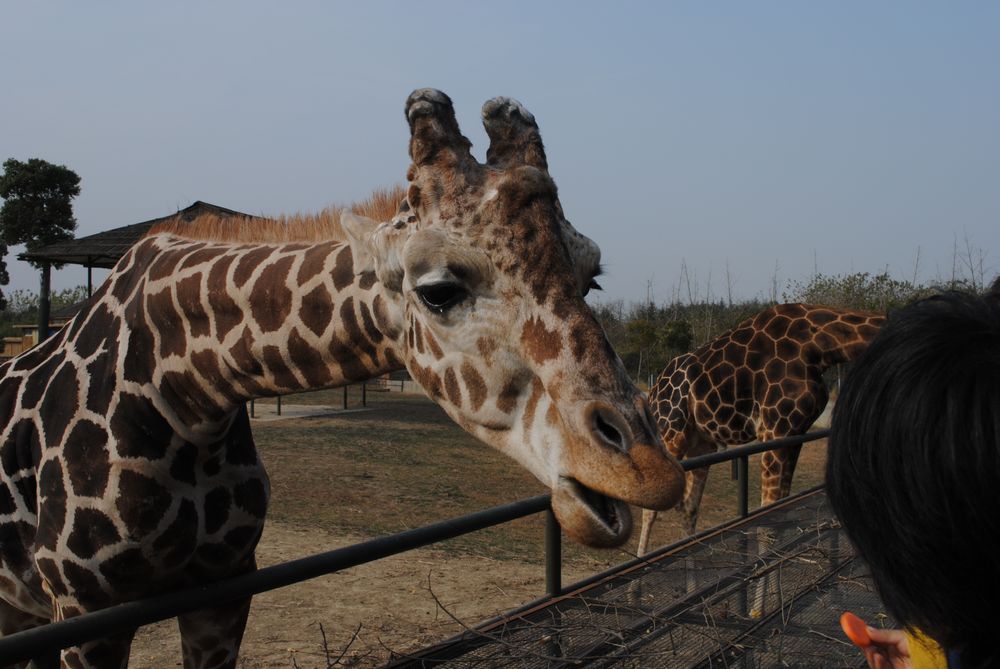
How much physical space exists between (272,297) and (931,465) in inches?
64.6

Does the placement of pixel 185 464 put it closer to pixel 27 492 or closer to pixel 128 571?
pixel 128 571

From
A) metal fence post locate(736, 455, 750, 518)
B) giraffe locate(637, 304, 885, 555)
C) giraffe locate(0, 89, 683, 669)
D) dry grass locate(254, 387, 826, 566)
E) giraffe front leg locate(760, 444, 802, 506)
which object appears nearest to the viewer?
giraffe locate(0, 89, 683, 669)

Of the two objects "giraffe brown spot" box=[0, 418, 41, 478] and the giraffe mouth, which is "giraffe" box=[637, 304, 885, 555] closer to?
the giraffe mouth

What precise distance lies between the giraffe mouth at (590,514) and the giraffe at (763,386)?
4262 mm

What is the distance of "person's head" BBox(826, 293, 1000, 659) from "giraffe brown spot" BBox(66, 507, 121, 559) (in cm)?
173

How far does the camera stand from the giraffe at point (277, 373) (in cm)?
168

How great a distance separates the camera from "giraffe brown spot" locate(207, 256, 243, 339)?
211cm

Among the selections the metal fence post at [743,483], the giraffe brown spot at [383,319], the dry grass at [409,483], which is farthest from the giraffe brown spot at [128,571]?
the dry grass at [409,483]

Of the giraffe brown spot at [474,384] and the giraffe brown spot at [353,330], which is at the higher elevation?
the giraffe brown spot at [353,330]

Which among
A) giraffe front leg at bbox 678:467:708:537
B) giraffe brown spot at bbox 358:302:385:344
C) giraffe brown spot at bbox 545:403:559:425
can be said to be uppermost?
giraffe brown spot at bbox 358:302:385:344

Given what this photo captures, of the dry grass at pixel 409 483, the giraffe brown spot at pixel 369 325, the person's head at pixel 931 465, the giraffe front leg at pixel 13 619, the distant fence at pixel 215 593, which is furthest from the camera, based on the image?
the dry grass at pixel 409 483

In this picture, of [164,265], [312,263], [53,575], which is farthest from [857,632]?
[164,265]

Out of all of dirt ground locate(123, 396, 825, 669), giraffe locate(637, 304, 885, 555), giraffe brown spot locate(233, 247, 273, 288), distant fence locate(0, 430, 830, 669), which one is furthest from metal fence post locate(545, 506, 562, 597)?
giraffe locate(637, 304, 885, 555)

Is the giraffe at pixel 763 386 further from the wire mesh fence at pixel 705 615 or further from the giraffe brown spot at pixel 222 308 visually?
the giraffe brown spot at pixel 222 308
